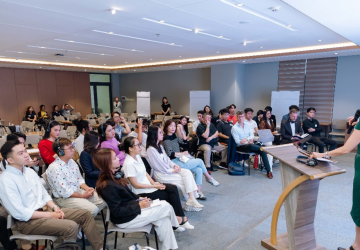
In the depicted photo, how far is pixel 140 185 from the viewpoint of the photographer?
3.12m

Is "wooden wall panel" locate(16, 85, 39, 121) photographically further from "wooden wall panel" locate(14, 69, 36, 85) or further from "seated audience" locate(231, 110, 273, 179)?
"seated audience" locate(231, 110, 273, 179)

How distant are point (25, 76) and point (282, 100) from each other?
Answer: 38.0 feet

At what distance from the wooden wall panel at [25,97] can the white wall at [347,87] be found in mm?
13002

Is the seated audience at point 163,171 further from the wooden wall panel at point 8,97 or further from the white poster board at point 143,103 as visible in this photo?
the wooden wall panel at point 8,97

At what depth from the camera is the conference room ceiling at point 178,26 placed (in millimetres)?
3780

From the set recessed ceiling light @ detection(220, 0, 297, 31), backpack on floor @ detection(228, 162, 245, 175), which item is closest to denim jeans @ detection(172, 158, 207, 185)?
backpack on floor @ detection(228, 162, 245, 175)

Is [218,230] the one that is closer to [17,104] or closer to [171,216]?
[171,216]

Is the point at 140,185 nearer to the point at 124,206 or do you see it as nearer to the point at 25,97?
the point at 124,206

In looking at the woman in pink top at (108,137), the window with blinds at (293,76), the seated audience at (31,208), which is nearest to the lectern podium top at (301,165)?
the seated audience at (31,208)

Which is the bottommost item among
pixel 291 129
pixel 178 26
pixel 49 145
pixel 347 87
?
pixel 291 129

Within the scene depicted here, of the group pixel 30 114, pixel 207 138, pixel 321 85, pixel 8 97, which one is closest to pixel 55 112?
pixel 30 114

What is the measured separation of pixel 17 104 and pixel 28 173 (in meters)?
11.5

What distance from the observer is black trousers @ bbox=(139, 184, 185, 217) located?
3.20 meters

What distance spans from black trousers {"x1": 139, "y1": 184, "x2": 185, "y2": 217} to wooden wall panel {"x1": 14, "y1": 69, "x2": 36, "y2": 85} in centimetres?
1183
